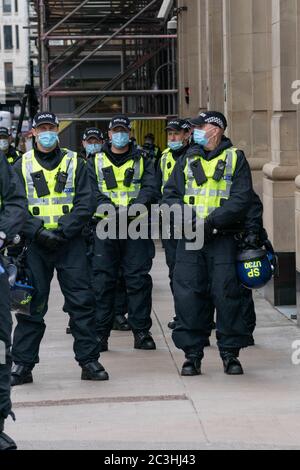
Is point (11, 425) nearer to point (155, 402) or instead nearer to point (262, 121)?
point (155, 402)

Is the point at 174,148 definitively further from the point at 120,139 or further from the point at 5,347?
the point at 5,347

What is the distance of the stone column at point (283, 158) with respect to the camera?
12.1 m

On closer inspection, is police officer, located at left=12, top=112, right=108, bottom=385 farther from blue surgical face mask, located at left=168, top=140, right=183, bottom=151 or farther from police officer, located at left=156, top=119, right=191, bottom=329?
blue surgical face mask, located at left=168, top=140, right=183, bottom=151

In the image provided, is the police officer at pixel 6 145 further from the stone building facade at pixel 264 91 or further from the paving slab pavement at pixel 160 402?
the paving slab pavement at pixel 160 402

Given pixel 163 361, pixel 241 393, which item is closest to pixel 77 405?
pixel 241 393

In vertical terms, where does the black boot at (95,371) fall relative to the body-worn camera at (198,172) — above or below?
below

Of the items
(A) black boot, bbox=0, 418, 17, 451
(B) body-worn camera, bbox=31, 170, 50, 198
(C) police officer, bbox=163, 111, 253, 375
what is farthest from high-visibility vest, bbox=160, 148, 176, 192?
(A) black boot, bbox=0, 418, 17, 451

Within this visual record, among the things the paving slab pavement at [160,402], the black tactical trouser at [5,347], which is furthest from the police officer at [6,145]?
the black tactical trouser at [5,347]

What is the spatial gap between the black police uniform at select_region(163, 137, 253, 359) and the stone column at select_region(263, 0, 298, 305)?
3205mm

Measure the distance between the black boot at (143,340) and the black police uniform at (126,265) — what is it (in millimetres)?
31

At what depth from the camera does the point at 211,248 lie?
894cm

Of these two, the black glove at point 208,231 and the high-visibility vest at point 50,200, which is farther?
the high-visibility vest at point 50,200

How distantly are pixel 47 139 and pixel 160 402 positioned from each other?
7.18ft

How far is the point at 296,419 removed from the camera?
7.47 metres
